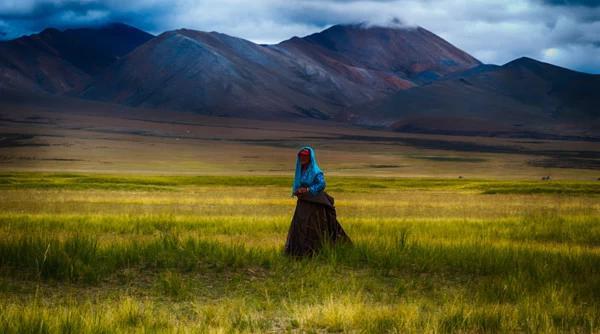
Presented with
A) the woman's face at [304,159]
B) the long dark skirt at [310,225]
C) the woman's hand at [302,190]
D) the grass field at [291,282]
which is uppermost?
the woman's face at [304,159]

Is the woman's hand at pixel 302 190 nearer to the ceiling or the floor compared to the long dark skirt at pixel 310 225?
nearer to the ceiling

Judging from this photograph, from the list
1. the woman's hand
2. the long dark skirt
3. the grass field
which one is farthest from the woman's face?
the grass field

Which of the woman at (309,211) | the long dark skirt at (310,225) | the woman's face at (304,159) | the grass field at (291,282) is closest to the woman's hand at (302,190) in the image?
the woman at (309,211)

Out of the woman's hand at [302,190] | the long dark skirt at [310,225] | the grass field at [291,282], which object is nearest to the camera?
the grass field at [291,282]

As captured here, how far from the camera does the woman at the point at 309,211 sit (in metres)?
13.4

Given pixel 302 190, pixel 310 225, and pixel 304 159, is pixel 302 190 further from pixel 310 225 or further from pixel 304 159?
pixel 310 225

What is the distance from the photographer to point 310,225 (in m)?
13.6

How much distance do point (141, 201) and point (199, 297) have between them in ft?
80.9

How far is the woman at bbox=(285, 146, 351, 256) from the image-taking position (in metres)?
13.4

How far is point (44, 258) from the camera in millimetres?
12047

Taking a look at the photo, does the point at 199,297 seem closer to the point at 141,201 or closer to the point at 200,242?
the point at 200,242

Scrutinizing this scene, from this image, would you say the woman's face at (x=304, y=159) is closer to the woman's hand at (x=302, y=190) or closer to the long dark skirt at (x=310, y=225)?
the woman's hand at (x=302, y=190)

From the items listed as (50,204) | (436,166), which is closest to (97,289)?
(50,204)

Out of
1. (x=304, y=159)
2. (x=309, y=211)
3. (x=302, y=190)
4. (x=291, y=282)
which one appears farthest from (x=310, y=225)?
(x=291, y=282)
